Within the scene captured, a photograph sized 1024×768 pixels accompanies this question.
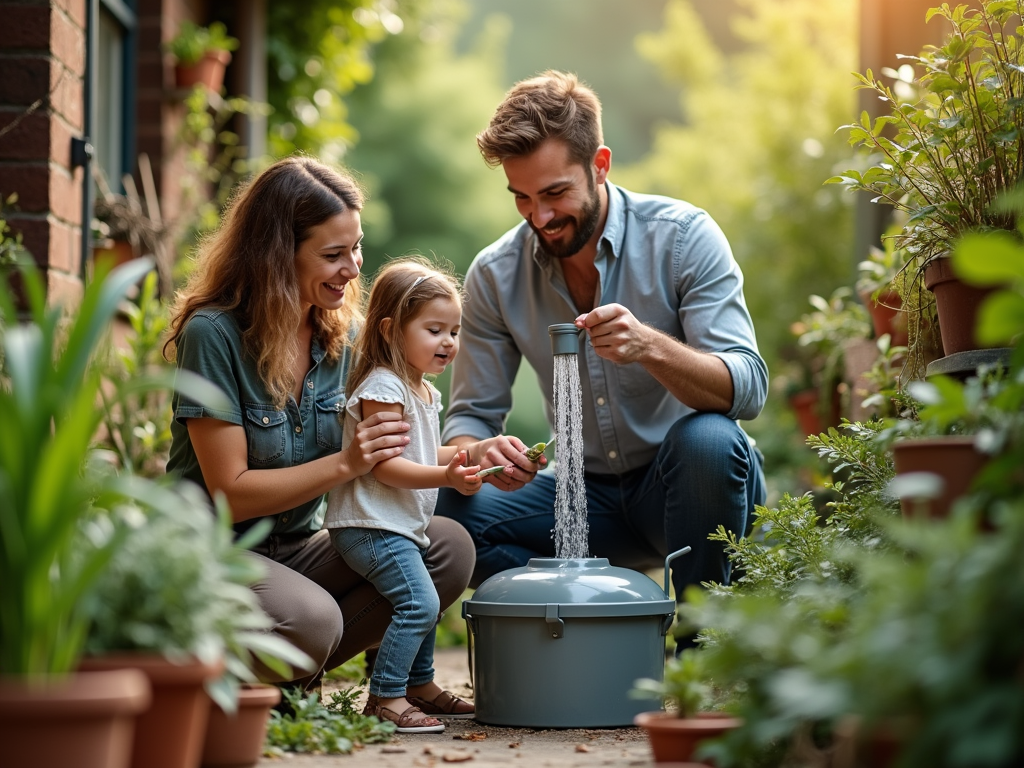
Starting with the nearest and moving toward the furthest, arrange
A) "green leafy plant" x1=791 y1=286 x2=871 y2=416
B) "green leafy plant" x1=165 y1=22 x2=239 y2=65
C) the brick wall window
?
1. "green leafy plant" x1=791 y1=286 x2=871 y2=416
2. the brick wall window
3. "green leafy plant" x1=165 y1=22 x2=239 y2=65

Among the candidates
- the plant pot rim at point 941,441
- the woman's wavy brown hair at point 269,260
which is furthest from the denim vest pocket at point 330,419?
the plant pot rim at point 941,441

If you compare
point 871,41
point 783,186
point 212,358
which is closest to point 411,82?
point 783,186

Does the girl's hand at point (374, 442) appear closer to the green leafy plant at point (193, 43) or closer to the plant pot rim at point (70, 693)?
the plant pot rim at point (70, 693)

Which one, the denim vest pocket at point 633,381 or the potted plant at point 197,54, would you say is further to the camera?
the potted plant at point 197,54

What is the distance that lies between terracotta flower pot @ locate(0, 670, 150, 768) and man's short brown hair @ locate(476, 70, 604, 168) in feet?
6.07

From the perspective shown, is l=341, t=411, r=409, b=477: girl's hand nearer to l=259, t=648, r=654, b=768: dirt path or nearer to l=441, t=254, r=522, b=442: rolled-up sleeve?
l=259, t=648, r=654, b=768: dirt path

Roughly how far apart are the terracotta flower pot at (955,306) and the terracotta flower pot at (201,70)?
3.35m

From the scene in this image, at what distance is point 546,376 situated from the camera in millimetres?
3061

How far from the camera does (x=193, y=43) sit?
4469mm

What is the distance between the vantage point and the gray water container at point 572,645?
7.42 ft

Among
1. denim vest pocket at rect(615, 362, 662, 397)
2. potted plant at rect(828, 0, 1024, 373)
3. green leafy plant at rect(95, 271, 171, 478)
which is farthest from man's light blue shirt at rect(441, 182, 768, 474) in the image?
green leafy plant at rect(95, 271, 171, 478)

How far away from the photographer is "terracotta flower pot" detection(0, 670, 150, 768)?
1164 millimetres

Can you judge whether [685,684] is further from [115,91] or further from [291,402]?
[115,91]

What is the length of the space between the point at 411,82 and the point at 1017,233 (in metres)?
8.92
